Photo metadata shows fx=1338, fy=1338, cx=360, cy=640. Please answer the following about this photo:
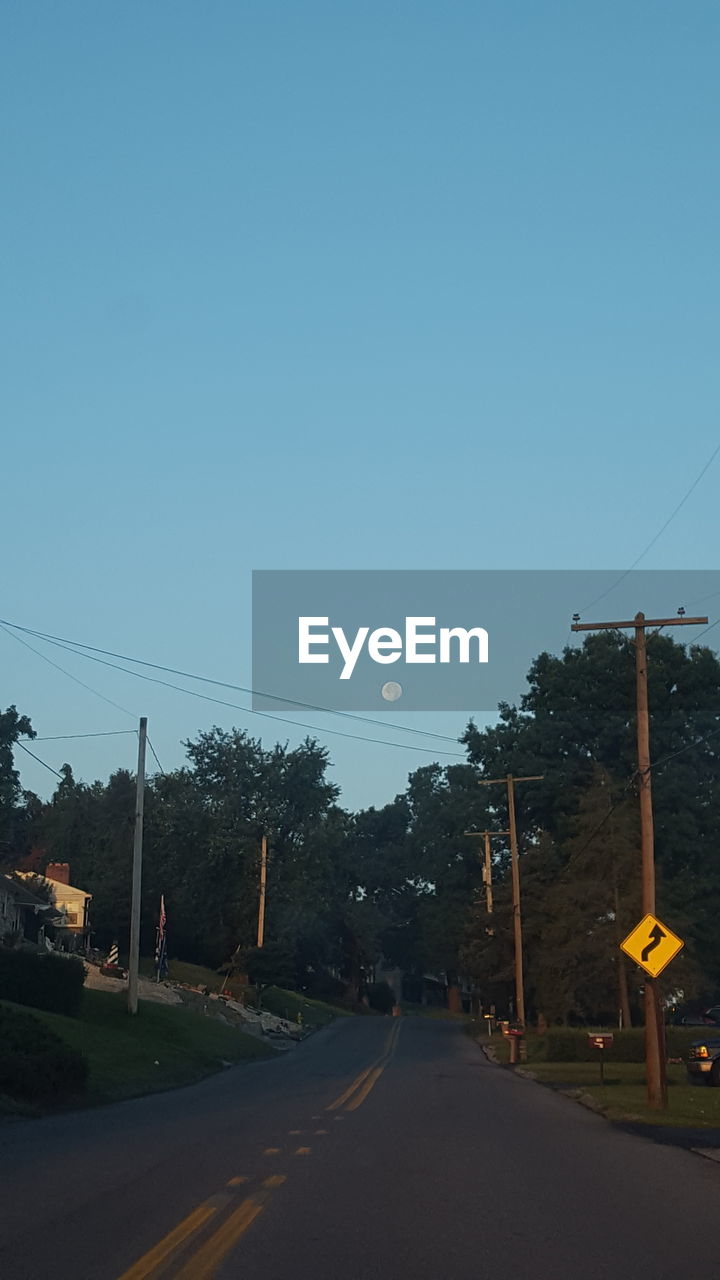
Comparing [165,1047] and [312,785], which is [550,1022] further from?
[312,785]

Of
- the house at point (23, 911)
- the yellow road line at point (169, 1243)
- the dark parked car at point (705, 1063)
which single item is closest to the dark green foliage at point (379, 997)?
the house at point (23, 911)

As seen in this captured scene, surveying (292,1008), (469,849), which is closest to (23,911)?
(292,1008)

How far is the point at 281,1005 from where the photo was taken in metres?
83.2

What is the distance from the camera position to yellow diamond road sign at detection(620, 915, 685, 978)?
2598cm

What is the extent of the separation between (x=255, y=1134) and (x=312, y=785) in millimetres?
85536

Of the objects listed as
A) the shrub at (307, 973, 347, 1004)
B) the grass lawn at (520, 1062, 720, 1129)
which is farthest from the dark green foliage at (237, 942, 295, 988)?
the grass lawn at (520, 1062, 720, 1129)

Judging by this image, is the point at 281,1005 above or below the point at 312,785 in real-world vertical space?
below

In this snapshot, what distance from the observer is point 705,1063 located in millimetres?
33031

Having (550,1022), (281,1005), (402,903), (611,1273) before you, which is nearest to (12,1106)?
(611,1273)

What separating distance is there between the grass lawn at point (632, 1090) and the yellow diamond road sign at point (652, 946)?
2.66 m

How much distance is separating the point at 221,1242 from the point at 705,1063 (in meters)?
25.8

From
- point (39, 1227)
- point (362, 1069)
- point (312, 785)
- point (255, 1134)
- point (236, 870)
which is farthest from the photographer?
point (312, 785)

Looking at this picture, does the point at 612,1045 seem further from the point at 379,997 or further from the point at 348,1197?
the point at 379,997

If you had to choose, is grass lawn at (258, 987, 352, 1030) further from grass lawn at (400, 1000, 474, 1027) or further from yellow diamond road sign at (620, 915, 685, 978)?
yellow diamond road sign at (620, 915, 685, 978)
